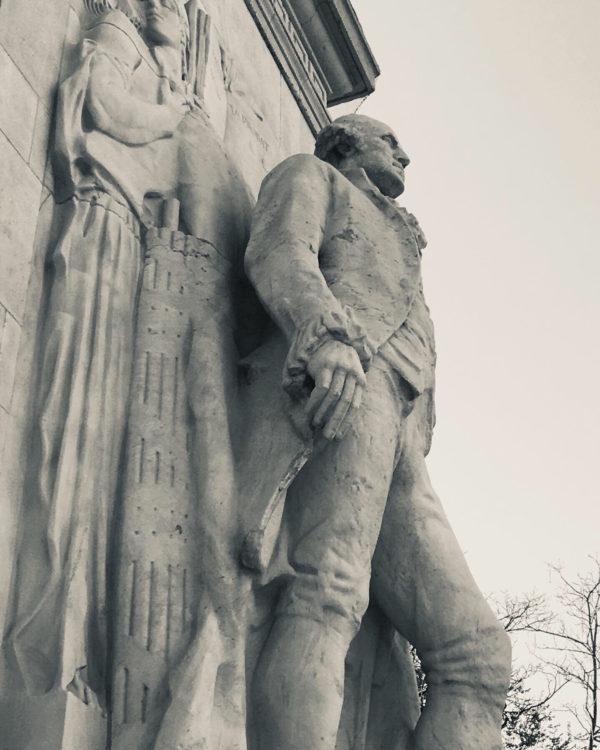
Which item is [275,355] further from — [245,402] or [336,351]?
[336,351]

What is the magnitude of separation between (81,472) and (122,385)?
519 mm

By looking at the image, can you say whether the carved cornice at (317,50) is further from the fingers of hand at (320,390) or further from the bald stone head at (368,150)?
the fingers of hand at (320,390)

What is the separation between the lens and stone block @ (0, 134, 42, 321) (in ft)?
15.5

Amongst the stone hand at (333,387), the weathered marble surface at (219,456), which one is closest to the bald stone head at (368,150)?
the weathered marble surface at (219,456)

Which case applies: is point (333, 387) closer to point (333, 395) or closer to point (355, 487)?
point (333, 395)

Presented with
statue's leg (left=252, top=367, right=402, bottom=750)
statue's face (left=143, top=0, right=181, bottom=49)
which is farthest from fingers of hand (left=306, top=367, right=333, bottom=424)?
statue's face (left=143, top=0, right=181, bottom=49)

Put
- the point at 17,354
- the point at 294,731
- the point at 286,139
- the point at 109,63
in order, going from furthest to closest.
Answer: the point at 286,139, the point at 109,63, the point at 17,354, the point at 294,731

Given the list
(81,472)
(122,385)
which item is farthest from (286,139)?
(81,472)

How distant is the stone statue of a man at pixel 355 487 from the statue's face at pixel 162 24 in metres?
1.14

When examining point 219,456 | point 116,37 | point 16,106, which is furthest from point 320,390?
point 116,37

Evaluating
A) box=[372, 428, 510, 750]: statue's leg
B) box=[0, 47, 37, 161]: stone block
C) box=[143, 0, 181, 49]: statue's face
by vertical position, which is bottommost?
box=[372, 428, 510, 750]: statue's leg

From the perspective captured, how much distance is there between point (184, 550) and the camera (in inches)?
183

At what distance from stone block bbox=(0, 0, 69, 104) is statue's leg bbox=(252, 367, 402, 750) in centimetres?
203

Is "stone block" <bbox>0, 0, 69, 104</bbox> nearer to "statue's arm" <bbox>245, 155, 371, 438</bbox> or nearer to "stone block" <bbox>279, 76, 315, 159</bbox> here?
"statue's arm" <bbox>245, 155, 371, 438</bbox>
